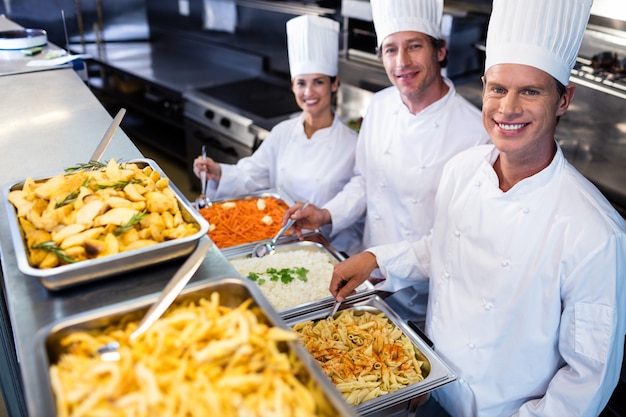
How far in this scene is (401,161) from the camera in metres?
2.47

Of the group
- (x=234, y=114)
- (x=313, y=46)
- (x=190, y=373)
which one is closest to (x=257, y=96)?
(x=234, y=114)

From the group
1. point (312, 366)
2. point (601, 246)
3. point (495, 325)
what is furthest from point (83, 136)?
point (601, 246)

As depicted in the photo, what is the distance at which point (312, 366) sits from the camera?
832 millimetres

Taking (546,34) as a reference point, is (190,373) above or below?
below

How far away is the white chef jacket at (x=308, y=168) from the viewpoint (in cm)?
286

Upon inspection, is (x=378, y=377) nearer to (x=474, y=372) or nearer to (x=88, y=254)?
(x=474, y=372)

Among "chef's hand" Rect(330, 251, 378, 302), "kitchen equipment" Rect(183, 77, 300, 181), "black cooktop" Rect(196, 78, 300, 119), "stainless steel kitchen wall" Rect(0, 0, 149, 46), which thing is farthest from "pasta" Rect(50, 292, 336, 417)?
"stainless steel kitchen wall" Rect(0, 0, 149, 46)

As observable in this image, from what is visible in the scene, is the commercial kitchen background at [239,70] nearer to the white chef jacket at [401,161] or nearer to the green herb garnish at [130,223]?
the white chef jacket at [401,161]

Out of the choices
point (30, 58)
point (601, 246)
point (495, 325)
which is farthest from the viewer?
point (30, 58)

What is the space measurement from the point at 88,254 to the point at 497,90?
1.26 m

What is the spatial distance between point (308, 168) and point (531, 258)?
4.78 ft

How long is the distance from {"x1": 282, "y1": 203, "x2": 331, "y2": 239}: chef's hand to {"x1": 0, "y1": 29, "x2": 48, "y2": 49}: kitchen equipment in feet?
6.37

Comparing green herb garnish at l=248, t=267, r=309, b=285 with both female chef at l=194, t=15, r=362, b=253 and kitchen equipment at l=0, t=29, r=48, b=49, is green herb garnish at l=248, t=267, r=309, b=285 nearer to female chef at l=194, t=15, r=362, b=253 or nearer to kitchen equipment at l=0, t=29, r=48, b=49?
female chef at l=194, t=15, r=362, b=253

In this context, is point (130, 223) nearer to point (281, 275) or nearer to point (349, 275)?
point (349, 275)
